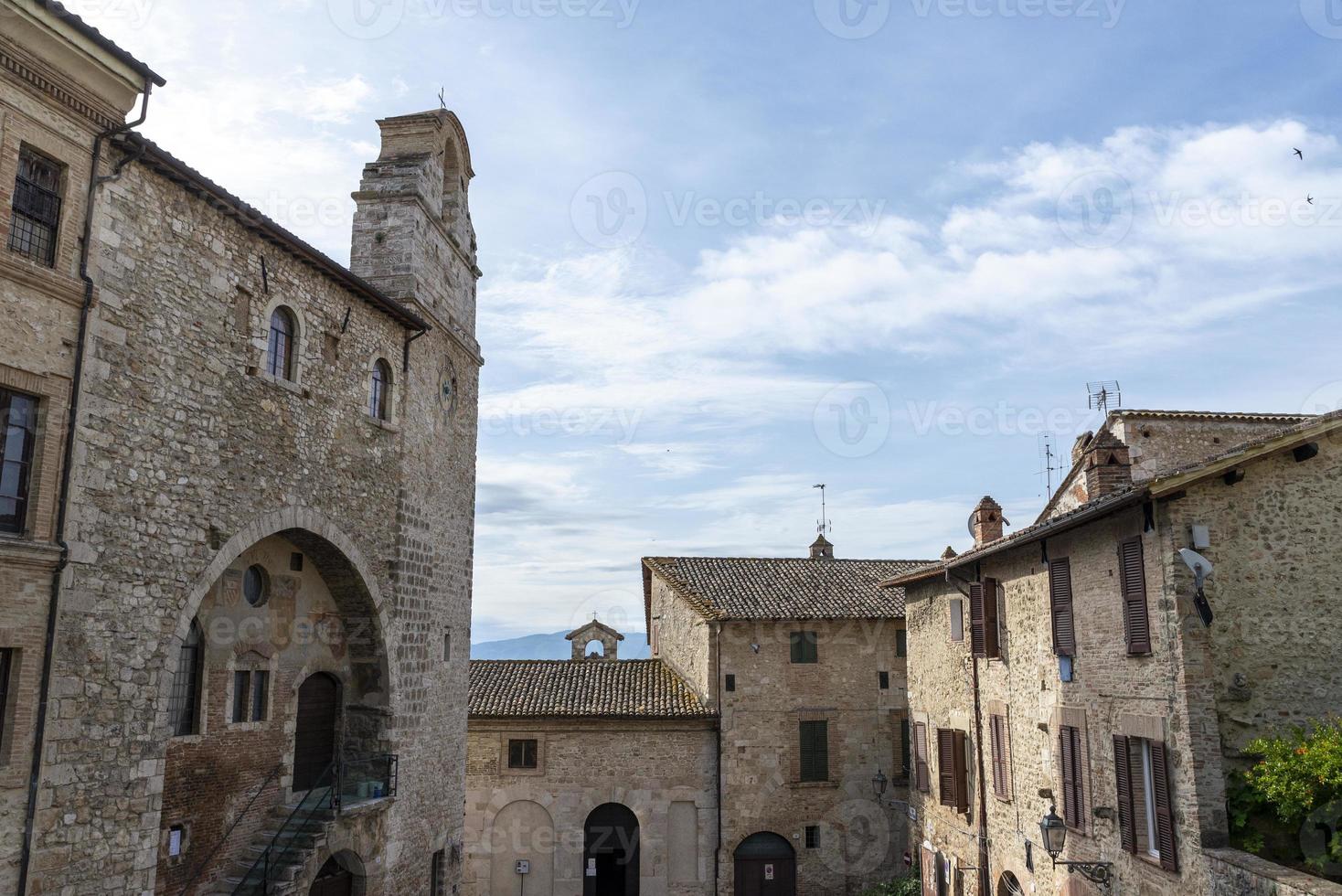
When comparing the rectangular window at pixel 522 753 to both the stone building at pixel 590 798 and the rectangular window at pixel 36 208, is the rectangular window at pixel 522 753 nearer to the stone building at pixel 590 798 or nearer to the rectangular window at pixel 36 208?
the stone building at pixel 590 798

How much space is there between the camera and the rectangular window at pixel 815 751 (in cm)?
3000

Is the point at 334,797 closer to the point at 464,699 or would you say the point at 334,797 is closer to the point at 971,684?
the point at 464,699

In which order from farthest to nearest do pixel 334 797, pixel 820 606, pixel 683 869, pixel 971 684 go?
pixel 820 606 → pixel 683 869 → pixel 971 684 → pixel 334 797

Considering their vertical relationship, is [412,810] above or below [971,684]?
below

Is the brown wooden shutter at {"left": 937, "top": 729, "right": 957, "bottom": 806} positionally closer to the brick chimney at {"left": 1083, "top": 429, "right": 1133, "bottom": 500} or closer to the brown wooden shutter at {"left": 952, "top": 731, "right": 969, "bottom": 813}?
the brown wooden shutter at {"left": 952, "top": 731, "right": 969, "bottom": 813}

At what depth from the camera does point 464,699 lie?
2202 centimetres

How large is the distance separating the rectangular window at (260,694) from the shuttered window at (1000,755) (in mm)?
13634

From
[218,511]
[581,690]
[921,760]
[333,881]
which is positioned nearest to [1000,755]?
[921,760]

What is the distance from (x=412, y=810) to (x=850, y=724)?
15805mm

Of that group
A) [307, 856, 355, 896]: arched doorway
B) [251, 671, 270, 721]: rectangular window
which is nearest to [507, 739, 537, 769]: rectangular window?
[307, 856, 355, 896]: arched doorway

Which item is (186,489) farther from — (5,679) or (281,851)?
(281,851)

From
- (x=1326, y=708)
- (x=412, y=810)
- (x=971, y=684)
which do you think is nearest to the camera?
(x=1326, y=708)

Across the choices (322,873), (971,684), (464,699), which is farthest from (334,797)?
(971,684)

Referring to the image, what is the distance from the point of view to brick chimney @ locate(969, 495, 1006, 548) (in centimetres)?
2384
